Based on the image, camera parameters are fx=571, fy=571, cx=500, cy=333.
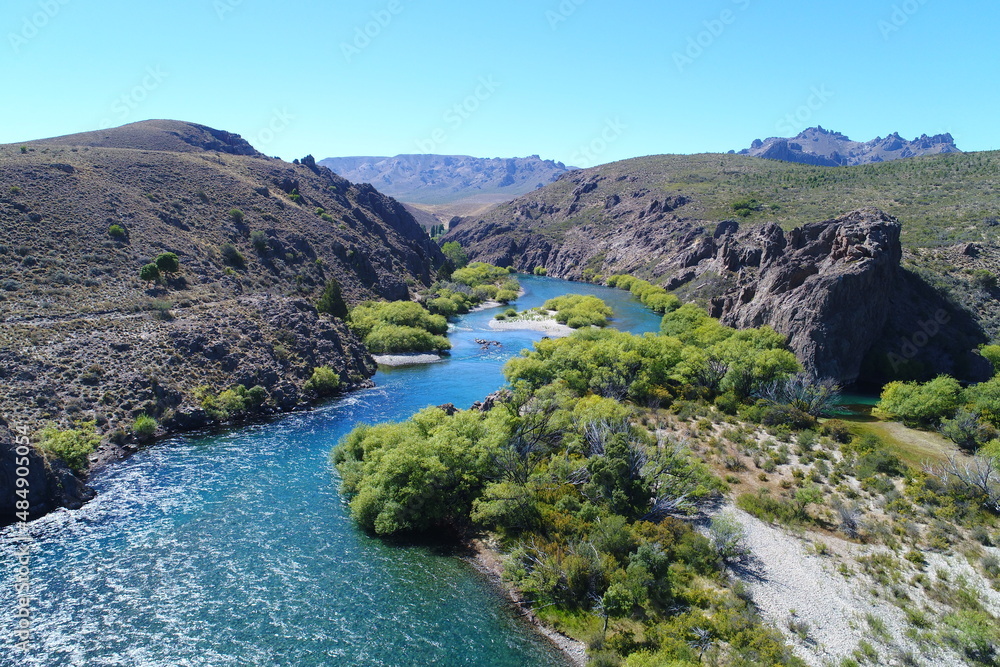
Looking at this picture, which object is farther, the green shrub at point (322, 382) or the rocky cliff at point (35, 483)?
the green shrub at point (322, 382)

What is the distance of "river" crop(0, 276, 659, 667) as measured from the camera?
23.8m

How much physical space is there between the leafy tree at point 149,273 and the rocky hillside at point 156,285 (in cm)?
102

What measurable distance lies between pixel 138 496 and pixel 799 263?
234 feet

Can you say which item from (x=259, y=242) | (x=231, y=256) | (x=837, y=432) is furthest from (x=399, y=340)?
Answer: (x=837, y=432)

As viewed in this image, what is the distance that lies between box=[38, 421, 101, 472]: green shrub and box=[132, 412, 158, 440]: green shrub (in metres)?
3.12

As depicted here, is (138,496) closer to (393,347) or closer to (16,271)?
(16,271)

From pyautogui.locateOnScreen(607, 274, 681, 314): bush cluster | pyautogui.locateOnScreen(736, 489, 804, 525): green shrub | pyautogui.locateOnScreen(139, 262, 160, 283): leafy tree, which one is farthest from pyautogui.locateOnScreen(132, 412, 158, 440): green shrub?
pyautogui.locateOnScreen(607, 274, 681, 314): bush cluster

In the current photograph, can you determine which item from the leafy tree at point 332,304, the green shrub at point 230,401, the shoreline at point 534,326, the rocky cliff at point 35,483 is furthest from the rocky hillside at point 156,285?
the shoreline at point 534,326

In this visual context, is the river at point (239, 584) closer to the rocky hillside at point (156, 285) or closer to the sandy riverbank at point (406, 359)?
the rocky hillside at point (156, 285)

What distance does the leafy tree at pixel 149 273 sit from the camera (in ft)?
210

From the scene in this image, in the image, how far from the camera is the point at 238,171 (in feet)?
381

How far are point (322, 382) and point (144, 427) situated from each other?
57.4 feet

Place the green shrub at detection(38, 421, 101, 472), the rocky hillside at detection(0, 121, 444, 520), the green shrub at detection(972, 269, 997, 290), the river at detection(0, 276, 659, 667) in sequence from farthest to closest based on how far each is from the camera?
the green shrub at detection(972, 269, 997, 290), the rocky hillside at detection(0, 121, 444, 520), the green shrub at detection(38, 421, 101, 472), the river at detection(0, 276, 659, 667)

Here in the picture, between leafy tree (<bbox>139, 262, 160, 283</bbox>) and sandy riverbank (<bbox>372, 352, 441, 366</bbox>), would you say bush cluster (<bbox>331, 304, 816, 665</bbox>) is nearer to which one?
sandy riverbank (<bbox>372, 352, 441, 366</bbox>)
